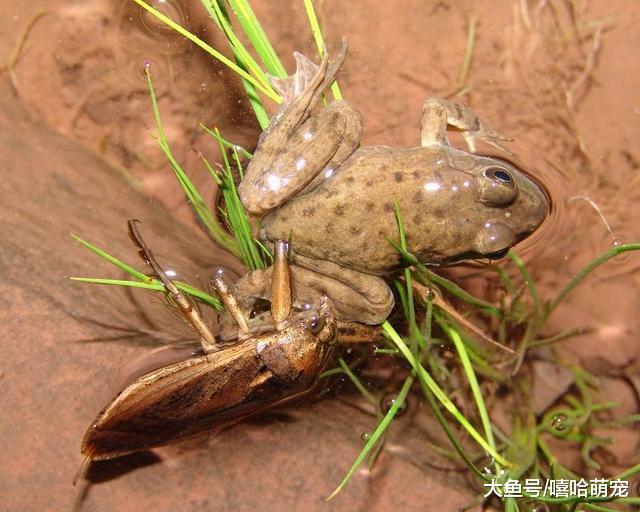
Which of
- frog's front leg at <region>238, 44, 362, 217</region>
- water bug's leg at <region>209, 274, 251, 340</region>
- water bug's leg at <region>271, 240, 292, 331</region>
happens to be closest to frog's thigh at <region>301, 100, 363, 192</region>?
frog's front leg at <region>238, 44, 362, 217</region>

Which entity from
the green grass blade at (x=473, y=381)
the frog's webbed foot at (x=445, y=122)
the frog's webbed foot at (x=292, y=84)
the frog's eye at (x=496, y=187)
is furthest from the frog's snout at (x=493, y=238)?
the frog's webbed foot at (x=292, y=84)

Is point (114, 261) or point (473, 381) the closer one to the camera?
point (114, 261)

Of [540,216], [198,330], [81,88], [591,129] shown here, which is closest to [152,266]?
[198,330]

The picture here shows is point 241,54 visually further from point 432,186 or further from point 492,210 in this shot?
point 492,210

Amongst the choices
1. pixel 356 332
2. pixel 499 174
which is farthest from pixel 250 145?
pixel 499 174

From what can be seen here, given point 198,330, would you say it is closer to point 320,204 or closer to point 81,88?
point 320,204

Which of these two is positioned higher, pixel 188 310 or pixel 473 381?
pixel 188 310

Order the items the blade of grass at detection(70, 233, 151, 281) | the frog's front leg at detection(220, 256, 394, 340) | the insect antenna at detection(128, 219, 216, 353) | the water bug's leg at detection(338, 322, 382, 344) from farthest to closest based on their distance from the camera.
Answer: the water bug's leg at detection(338, 322, 382, 344) < the frog's front leg at detection(220, 256, 394, 340) < the insect antenna at detection(128, 219, 216, 353) < the blade of grass at detection(70, 233, 151, 281)

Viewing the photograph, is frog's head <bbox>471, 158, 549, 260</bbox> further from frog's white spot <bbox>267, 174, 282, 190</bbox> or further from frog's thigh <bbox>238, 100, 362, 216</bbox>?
frog's white spot <bbox>267, 174, 282, 190</bbox>
